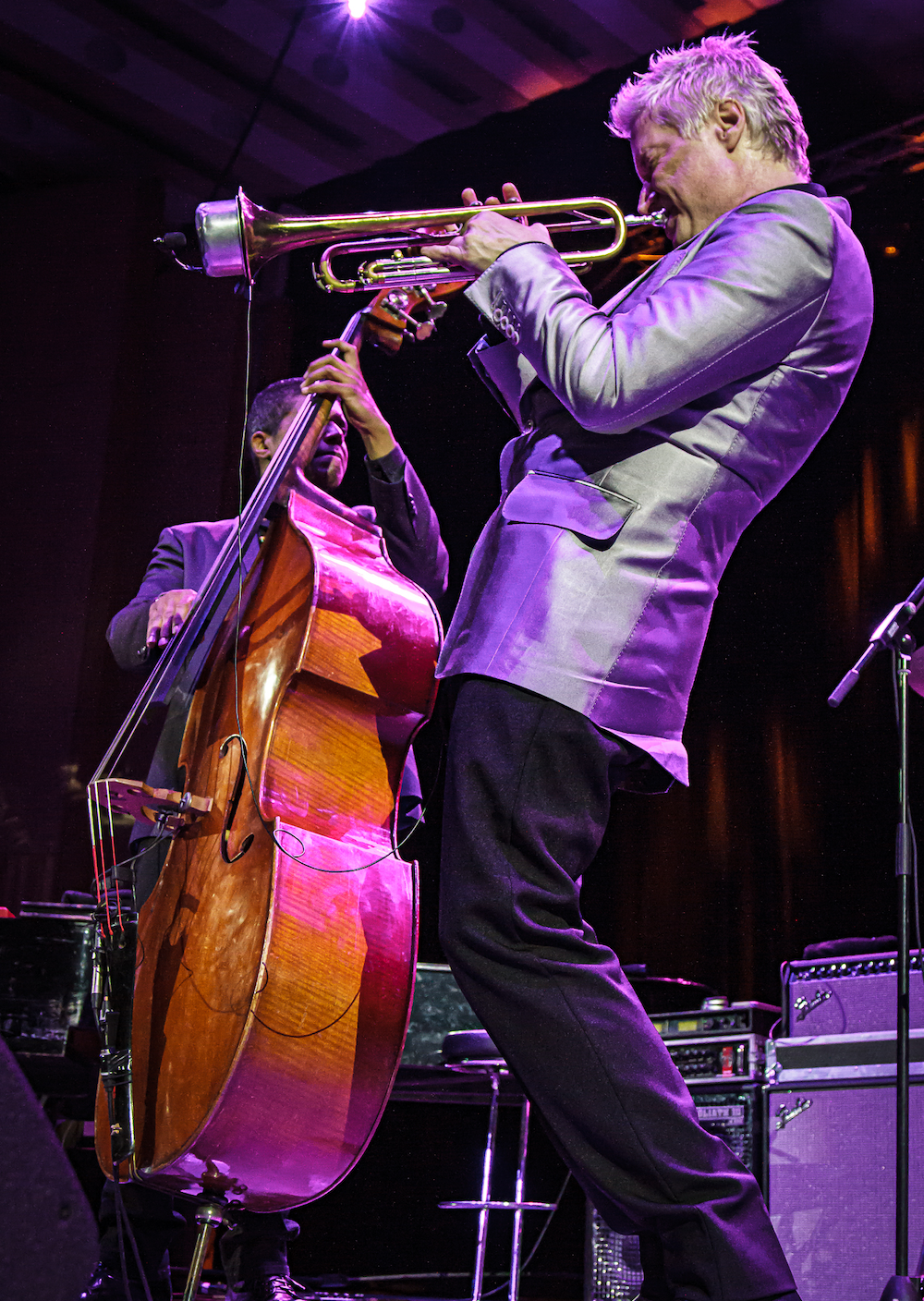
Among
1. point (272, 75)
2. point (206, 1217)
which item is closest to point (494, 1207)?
point (206, 1217)

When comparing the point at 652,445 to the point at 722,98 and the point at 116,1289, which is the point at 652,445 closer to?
the point at 722,98

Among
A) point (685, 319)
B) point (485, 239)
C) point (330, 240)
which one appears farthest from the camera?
point (330, 240)

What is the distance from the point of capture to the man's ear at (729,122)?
69.4 inches

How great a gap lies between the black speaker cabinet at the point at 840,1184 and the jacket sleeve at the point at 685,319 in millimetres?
1732

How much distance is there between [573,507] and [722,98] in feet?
2.25

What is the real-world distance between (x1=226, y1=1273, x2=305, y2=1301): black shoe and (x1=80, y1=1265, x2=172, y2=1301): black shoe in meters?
0.15

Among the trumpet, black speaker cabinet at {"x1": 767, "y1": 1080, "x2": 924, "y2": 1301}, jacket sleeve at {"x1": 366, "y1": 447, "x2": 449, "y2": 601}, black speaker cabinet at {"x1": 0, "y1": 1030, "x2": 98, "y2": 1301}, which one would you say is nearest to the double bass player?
jacket sleeve at {"x1": 366, "y1": 447, "x2": 449, "y2": 601}

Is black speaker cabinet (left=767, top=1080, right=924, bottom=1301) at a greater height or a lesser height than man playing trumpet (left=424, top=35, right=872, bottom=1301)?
lesser

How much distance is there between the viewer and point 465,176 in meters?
4.83

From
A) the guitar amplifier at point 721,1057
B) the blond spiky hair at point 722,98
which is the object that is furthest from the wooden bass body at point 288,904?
the guitar amplifier at point 721,1057

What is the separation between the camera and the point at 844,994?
288 centimetres

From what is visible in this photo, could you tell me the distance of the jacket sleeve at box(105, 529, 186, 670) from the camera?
2797 mm

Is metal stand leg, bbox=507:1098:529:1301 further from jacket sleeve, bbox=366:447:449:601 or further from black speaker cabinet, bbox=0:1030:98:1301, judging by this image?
black speaker cabinet, bbox=0:1030:98:1301

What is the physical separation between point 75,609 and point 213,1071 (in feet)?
12.7
